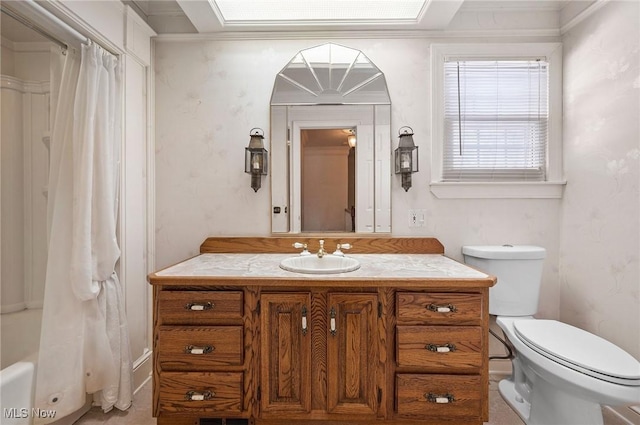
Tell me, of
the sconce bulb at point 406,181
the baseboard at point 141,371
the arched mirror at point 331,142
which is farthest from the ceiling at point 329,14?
the baseboard at point 141,371

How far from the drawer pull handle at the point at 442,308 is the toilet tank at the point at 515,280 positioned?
1.91 ft

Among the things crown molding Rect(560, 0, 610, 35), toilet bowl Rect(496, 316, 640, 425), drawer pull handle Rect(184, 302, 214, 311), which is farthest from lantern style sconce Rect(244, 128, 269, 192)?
crown molding Rect(560, 0, 610, 35)

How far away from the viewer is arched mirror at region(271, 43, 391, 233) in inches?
78.8

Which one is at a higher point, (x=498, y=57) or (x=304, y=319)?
(x=498, y=57)

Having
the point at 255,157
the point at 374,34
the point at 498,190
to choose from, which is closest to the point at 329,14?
the point at 374,34

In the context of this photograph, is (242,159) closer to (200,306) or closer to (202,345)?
(200,306)

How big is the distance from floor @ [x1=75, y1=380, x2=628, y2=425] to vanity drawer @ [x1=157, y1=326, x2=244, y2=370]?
21.2 inches

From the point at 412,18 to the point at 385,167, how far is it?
3.09ft

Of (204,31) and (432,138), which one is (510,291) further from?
(204,31)

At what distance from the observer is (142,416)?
168cm

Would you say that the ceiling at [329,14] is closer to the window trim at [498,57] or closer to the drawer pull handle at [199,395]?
the window trim at [498,57]

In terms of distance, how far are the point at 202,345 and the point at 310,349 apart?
49cm

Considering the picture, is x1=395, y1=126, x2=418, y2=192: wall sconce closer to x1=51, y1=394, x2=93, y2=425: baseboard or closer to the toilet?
the toilet

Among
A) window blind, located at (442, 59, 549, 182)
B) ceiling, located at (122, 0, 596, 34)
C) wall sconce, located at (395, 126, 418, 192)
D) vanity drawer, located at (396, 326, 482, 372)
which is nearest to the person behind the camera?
vanity drawer, located at (396, 326, 482, 372)
